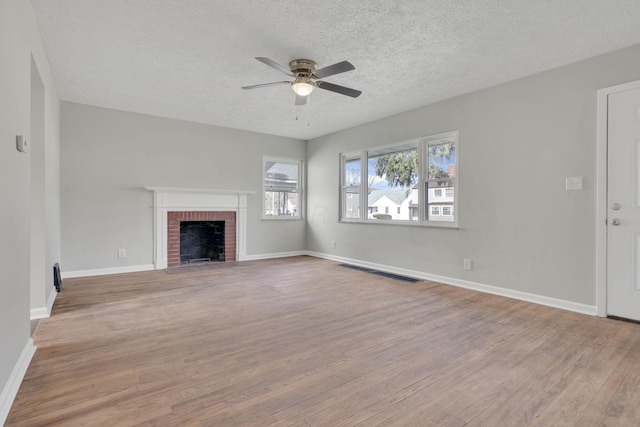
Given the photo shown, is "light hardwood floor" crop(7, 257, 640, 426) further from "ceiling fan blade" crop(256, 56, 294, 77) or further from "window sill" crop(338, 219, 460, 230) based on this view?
"ceiling fan blade" crop(256, 56, 294, 77)

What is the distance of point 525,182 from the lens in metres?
3.68

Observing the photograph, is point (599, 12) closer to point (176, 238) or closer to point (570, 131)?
point (570, 131)

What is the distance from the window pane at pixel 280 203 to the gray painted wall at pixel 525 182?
2.75 metres

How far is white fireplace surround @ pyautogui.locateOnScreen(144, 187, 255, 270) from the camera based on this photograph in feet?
17.5

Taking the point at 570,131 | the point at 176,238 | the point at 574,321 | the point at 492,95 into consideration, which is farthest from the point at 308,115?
the point at 574,321

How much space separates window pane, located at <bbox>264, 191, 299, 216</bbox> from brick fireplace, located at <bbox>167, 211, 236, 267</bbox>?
2.65ft

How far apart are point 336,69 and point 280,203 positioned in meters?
4.25

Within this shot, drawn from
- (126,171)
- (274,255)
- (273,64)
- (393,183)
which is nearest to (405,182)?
(393,183)

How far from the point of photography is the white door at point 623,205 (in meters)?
2.94

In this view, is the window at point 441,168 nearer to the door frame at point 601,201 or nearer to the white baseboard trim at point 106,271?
the door frame at point 601,201

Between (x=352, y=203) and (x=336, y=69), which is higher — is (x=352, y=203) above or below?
below

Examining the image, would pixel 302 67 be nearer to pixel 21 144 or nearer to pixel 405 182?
pixel 21 144

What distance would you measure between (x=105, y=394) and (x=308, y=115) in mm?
4441

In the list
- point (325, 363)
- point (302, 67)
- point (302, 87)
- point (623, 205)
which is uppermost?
point (302, 67)
